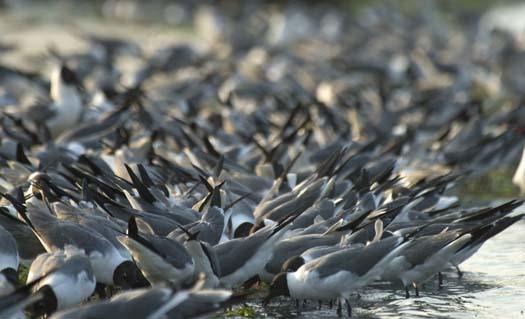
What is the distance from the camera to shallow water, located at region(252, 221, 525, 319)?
6.81 meters

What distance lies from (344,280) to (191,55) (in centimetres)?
1318

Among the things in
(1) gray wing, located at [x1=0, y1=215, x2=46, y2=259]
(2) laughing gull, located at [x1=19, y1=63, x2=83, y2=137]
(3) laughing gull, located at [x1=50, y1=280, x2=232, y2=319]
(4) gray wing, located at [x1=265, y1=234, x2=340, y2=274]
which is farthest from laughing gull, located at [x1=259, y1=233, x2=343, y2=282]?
(2) laughing gull, located at [x1=19, y1=63, x2=83, y2=137]

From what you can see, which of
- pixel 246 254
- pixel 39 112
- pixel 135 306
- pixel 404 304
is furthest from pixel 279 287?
→ pixel 39 112

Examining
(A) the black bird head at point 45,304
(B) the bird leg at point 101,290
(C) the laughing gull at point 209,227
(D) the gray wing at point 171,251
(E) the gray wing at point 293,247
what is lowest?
(A) the black bird head at point 45,304

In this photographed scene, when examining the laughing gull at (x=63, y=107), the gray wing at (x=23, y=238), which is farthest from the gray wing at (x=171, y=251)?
the laughing gull at (x=63, y=107)

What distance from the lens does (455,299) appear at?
7160mm

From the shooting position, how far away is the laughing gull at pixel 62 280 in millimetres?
6020

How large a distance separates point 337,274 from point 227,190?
1907 mm

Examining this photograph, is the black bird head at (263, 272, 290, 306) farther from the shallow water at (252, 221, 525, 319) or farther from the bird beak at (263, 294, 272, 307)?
the shallow water at (252, 221, 525, 319)

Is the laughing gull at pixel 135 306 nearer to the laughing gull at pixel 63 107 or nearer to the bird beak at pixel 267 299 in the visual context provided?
the bird beak at pixel 267 299

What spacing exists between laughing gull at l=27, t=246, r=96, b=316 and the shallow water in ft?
3.84

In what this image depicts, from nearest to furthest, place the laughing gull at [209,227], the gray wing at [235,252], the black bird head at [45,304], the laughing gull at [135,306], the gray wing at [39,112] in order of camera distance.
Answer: the laughing gull at [135,306], the black bird head at [45,304], the gray wing at [235,252], the laughing gull at [209,227], the gray wing at [39,112]

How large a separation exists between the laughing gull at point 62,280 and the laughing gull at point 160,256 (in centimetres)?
31

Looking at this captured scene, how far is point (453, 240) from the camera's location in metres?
7.05
